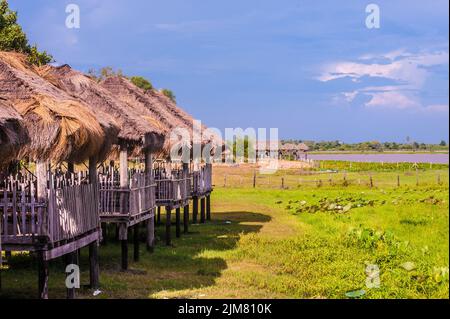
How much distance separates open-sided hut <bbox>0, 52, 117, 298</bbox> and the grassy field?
2.02m

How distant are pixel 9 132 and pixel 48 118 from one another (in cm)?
168

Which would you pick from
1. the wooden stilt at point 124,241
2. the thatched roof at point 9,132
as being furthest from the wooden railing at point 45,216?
the wooden stilt at point 124,241

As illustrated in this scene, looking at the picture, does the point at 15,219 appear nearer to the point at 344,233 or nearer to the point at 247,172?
the point at 344,233

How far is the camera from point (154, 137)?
16.6 metres

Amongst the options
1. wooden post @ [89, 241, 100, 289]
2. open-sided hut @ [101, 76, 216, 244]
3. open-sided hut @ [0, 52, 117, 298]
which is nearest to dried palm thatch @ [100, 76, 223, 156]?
open-sided hut @ [101, 76, 216, 244]

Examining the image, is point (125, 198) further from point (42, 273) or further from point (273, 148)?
point (273, 148)

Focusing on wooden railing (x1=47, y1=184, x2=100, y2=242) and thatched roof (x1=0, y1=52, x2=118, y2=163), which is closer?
thatched roof (x1=0, y1=52, x2=118, y2=163)

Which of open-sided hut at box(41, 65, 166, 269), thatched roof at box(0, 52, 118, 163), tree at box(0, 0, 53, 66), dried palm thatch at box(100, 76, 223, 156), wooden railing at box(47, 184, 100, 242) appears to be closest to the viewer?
thatched roof at box(0, 52, 118, 163)

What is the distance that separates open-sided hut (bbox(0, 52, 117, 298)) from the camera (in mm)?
10062

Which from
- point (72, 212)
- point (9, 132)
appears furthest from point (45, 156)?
point (9, 132)

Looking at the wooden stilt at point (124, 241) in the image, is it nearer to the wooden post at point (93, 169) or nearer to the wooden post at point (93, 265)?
the wooden post at point (93, 265)

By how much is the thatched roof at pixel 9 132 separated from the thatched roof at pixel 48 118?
2.76 feet

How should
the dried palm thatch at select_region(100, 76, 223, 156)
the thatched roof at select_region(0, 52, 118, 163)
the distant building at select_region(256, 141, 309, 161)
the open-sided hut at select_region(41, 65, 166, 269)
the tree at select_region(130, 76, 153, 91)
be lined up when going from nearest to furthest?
1. the thatched roof at select_region(0, 52, 118, 163)
2. the open-sided hut at select_region(41, 65, 166, 269)
3. the dried palm thatch at select_region(100, 76, 223, 156)
4. the tree at select_region(130, 76, 153, 91)
5. the distant building at select_region(256, 141, 309, 161)

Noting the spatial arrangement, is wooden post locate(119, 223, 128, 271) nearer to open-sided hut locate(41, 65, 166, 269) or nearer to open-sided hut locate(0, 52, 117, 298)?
open-sided hut locate(41, 65, 166, 269)
